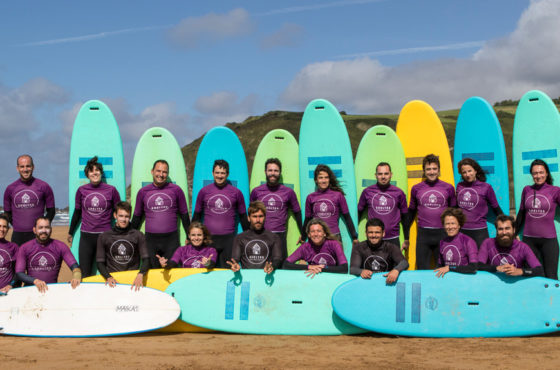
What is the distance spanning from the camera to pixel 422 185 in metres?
4.80

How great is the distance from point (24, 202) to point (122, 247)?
1.23m

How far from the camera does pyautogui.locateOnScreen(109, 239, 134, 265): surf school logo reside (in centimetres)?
425

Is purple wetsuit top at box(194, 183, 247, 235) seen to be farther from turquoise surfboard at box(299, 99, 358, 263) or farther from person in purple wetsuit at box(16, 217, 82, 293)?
Answer: person in purple wetsuit at box(16, 217, 82, 293)

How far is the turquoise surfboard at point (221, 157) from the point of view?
18.7 ft

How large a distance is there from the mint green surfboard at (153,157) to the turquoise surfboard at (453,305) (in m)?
2.58

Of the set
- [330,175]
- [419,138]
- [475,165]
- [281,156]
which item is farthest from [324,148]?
[475,165]

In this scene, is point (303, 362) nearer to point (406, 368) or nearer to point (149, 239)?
point (406, 368)

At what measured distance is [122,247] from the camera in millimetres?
4254

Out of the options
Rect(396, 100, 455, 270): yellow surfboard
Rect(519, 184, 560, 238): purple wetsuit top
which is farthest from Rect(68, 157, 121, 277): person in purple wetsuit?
Rect(519, 184, 560, 238): purple wetsuit top

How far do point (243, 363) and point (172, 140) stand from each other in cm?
334

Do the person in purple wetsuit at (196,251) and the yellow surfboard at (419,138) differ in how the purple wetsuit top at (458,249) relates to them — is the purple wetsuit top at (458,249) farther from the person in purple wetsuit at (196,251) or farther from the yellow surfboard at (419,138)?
the person in purple wetsuit at (196,251)

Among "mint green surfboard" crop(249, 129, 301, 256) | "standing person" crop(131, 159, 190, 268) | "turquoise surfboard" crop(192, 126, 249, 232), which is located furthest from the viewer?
"mint green surfboard" crop(249, 129, 301, 256)

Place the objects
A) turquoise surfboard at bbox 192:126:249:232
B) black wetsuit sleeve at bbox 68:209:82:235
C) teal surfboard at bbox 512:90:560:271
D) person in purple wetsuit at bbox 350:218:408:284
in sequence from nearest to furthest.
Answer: person in purple wetsuit at bbox 350:218:408:284, black wetsuit sleeve at bbox 68:209:82:235, teal surfboard at bbox 512:90:560:271, turquoise surfboard at bbox 192:126:249:232

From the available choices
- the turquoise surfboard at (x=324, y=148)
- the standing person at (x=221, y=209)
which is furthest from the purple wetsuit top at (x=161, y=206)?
the turquoise surfboard at (x=324, y=148)
